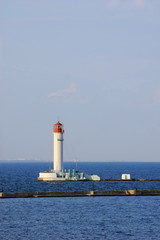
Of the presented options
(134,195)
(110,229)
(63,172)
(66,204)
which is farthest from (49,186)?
(110,229)

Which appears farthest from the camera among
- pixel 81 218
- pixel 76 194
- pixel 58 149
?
pixel 58 149

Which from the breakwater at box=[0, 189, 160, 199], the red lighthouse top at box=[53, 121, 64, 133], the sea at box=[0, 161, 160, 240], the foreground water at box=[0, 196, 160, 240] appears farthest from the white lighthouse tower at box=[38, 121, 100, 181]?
the foreground water at box=[0, 196, 160, 240]

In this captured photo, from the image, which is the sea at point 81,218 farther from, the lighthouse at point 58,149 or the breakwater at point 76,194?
the lighthouse at point 58,149

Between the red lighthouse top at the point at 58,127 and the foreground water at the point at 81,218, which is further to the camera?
the red lighthouse top at the point at 58,127

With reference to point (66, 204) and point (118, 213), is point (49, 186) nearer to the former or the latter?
point (66, 204)

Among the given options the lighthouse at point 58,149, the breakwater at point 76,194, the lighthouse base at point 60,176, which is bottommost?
the breakwater at point 76,194

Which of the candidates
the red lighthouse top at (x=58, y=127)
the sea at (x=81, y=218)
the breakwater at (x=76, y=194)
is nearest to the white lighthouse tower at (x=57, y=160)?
the red lighthouse top at (x=58, y=127)

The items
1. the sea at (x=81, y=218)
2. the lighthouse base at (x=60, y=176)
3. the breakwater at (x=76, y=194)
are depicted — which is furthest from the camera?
the lighthouse base at (x=60, y=176)

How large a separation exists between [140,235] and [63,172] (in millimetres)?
74329

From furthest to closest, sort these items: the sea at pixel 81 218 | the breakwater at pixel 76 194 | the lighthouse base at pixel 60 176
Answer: the lighthouse base at pixel 60 176, the breakwater at pixel 76 194, the sea at pixel 81 218

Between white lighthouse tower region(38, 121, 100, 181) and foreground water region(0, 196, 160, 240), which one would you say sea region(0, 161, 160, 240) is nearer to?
foreground water region(0, 196, 160, 240)

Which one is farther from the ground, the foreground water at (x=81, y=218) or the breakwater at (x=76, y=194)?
the breakwater at (x=76, y=194)

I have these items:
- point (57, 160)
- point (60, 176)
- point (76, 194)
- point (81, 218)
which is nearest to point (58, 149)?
point (57, 160)

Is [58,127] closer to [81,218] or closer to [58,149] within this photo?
[58,149]
